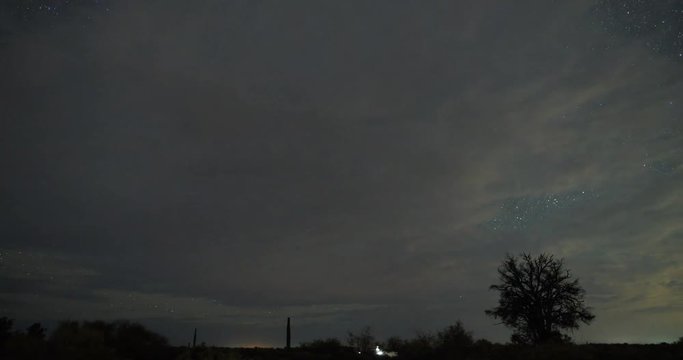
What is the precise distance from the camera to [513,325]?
125ft

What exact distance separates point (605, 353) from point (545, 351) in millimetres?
3052

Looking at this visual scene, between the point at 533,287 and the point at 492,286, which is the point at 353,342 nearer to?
the point at 492,286

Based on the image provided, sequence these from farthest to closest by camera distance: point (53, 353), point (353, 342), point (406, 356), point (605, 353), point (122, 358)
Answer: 1. point (353, 342)
2. point (406, 356)
3. point (605, 353)
4. point (122, 358)
5. point (53, 353)

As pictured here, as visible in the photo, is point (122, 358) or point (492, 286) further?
point (492, 286)

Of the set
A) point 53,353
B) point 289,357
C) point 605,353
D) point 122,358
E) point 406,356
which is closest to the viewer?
point 53,353

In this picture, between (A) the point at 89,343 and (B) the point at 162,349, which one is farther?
(B) the point at 162,349

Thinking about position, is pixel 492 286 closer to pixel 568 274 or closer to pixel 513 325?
pixel 513 325

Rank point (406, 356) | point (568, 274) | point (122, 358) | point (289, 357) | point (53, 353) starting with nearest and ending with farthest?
point (53, 353) → point (122, 358) → point (289, 357) → point (406, 356) → point (568, 274)

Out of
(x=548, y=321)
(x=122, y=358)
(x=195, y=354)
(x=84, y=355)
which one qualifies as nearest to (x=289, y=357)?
(x=195, y=354)

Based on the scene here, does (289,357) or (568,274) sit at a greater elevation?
(568,274)

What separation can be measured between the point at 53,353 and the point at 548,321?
34.3 m

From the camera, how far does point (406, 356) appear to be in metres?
35.1

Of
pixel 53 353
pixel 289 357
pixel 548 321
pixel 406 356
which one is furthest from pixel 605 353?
pixel 53 353

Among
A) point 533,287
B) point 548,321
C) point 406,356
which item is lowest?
point 406,356
